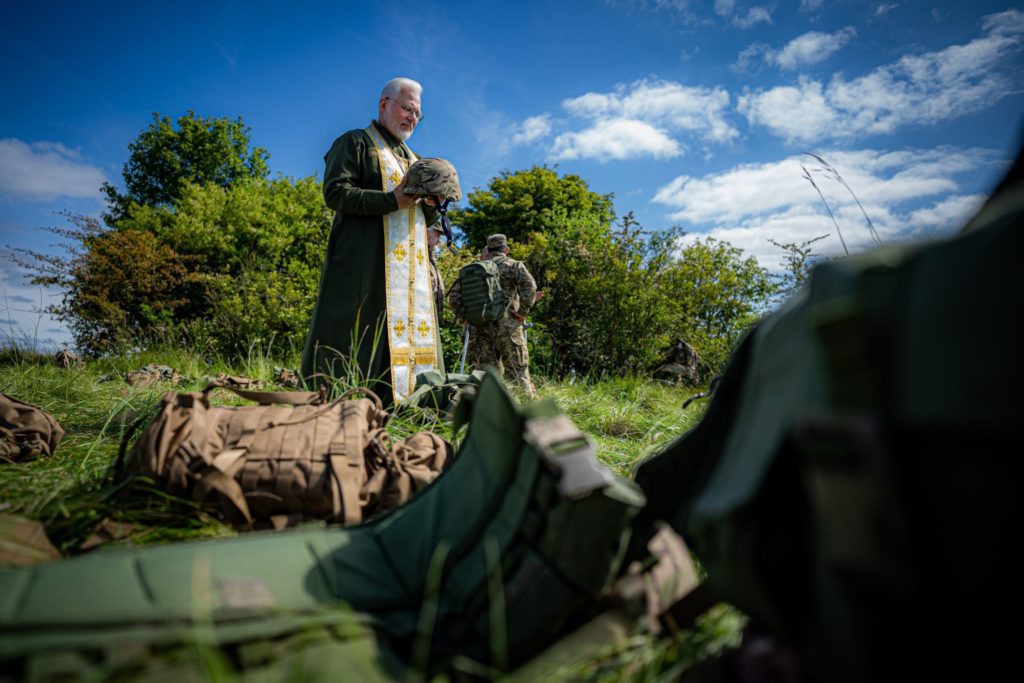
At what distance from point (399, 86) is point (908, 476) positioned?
3781 mm

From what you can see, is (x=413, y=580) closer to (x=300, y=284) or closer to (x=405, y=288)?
(x=405, y=288)

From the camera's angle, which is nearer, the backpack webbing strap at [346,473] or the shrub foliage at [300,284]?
the backpack webbing strap at [346,473]

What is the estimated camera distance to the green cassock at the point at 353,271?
10.8ft

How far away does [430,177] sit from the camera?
127 inches

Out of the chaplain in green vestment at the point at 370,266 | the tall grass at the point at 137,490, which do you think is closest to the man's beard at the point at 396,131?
the chaplain in green vestment at the point at 370,266

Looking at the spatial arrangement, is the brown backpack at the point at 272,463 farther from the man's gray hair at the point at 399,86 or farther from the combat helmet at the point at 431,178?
the man's gray hair at the point at 399,86

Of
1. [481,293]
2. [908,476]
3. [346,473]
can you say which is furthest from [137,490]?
[481,293]

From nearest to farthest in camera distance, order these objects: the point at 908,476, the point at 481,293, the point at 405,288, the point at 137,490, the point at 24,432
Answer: the point at 908,476 < the point at 137,490 < the point at 24,432 < the point at 405,288 < the point at 481,293

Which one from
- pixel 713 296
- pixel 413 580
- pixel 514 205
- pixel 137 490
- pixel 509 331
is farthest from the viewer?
pixel 514 205

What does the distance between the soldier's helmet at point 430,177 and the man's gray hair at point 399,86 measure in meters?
0.68

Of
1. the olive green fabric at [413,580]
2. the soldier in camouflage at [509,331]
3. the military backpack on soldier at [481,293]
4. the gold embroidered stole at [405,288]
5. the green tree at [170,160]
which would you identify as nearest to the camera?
the olive green fabric at [413,580]

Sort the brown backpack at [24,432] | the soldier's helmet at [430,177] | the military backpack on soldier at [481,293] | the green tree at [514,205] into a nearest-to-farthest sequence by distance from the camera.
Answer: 1. the brown backpack at [24,432]
2. the soldier's helmet at [430,177]
3. the military backpack on soldier at [481,293]
4. the green tree at [514,205]

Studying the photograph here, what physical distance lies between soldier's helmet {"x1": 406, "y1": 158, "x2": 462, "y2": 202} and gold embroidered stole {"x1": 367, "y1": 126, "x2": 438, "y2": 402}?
324 millimetres

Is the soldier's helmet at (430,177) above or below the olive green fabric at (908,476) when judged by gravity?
above
